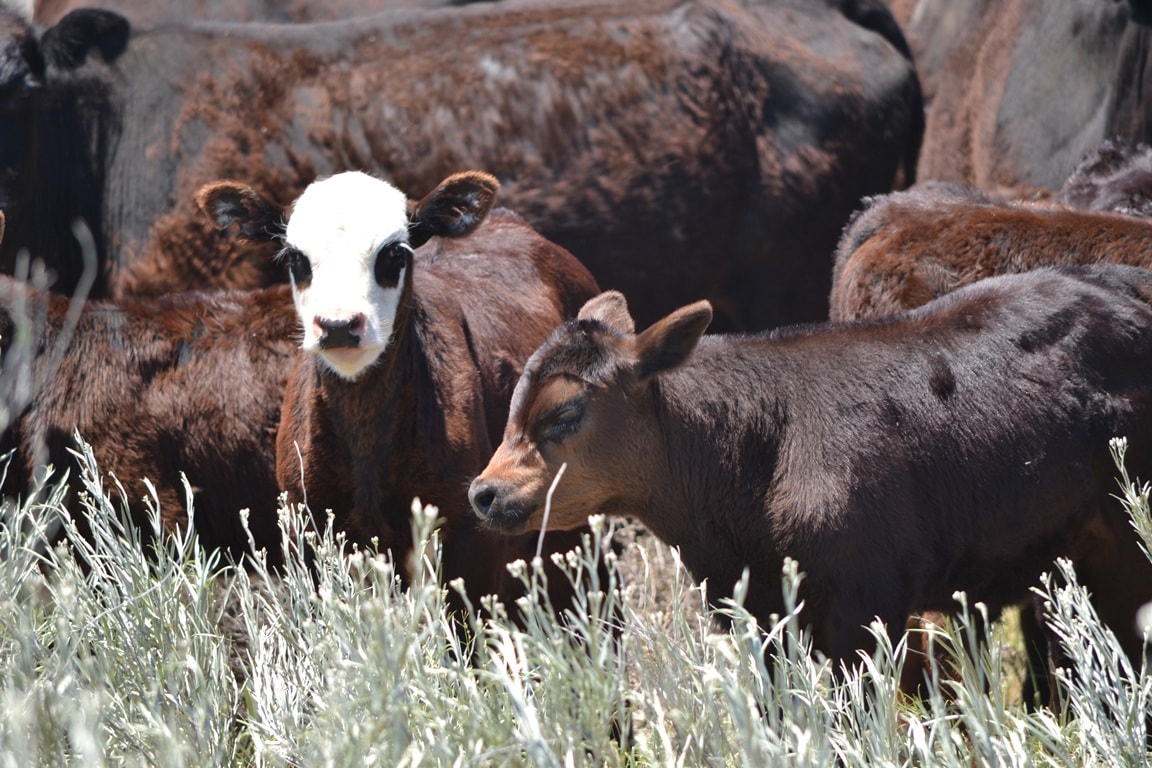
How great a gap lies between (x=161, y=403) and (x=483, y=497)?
6.75 feet

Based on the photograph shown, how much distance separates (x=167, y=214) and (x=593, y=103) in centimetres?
231

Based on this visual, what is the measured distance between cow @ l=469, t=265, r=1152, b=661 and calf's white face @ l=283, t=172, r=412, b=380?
0.68 metres

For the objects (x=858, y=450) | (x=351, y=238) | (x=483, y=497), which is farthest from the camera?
(x=351, y=238)

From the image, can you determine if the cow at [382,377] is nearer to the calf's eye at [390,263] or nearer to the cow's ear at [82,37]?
the calf's eye at [390,263]

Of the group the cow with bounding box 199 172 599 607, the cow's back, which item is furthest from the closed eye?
the cow's back

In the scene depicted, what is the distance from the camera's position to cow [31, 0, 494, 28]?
1123 centimetres

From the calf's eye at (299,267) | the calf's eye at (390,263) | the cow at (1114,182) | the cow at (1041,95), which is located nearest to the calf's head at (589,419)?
the calf's eye at (390,263)

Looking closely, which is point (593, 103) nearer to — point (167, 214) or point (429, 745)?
point (167, 214)

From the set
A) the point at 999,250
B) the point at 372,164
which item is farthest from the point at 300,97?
the point at 999,250

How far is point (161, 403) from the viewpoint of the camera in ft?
20.9

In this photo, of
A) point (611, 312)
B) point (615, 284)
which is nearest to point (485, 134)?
point (615, 284)

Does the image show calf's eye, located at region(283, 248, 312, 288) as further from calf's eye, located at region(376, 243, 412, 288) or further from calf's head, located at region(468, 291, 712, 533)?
calf's head, located at region(468, 291, 712, 533)

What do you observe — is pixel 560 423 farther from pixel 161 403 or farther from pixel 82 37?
pixel 82 37

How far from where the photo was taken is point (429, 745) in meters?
3.95
